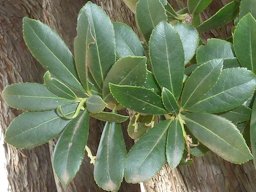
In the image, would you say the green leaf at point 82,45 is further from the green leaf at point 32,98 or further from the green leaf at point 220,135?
the green leaf at point 220,135

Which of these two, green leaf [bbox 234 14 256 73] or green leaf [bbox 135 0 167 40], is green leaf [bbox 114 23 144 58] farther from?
green leaf [bbox 234 14 256 73]

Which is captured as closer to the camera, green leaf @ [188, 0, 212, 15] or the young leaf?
the young leaf

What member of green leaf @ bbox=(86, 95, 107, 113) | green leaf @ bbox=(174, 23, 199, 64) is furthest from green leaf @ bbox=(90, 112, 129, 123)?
green leaf @ bbox=(174, 23, 199, 64)

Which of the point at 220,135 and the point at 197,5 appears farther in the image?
the point at 197,5

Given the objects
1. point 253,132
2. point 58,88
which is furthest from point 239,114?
point 58,88

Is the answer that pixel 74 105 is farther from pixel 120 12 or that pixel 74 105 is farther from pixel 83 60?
pixel 120 12

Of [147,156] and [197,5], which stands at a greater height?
[197,5]

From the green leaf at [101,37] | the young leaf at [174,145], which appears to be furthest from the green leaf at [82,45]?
the young leaf at [174,145]

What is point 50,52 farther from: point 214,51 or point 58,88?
point 214,51
